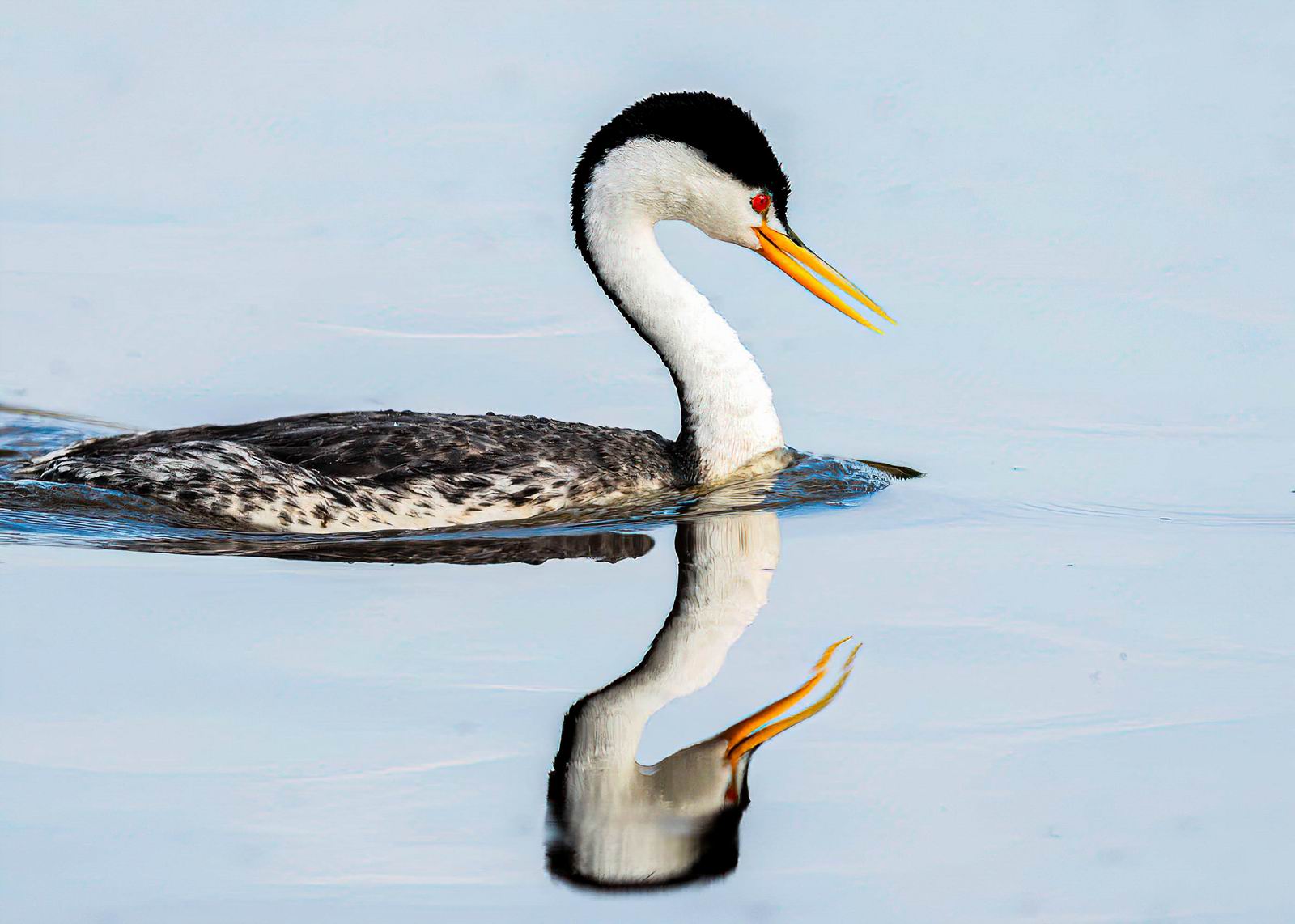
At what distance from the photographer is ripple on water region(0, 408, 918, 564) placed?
9.11 m

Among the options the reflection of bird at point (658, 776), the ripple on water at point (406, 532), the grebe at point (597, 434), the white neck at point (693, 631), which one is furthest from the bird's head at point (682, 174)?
the reflection of bird at point (658, 776)

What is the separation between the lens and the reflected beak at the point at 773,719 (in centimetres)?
712

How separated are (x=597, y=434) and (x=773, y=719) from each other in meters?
2.88

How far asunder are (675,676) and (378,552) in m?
1.92

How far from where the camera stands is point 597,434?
991 centimetres

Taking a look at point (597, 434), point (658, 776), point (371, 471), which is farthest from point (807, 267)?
point (658, 776)

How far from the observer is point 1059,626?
823cm

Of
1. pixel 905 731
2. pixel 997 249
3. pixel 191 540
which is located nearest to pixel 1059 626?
pixel 905 731

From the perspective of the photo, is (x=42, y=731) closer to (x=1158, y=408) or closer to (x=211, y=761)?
(x=211, y=761)

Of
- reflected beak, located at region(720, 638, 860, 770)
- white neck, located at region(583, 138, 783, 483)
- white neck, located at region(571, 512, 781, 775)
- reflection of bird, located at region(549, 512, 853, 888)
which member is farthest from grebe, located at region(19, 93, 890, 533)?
reflected beak, located at region(720, 638, 860, 770)

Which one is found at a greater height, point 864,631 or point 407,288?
point 407,288

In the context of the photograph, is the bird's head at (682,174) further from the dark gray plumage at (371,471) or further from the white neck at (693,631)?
the white neck at (693,631)

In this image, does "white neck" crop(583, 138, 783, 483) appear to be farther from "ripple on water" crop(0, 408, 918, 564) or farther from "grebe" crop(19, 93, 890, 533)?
"ripple on water" crop(0, 408, 918, 564)

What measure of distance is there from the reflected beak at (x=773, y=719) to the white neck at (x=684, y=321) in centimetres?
259
